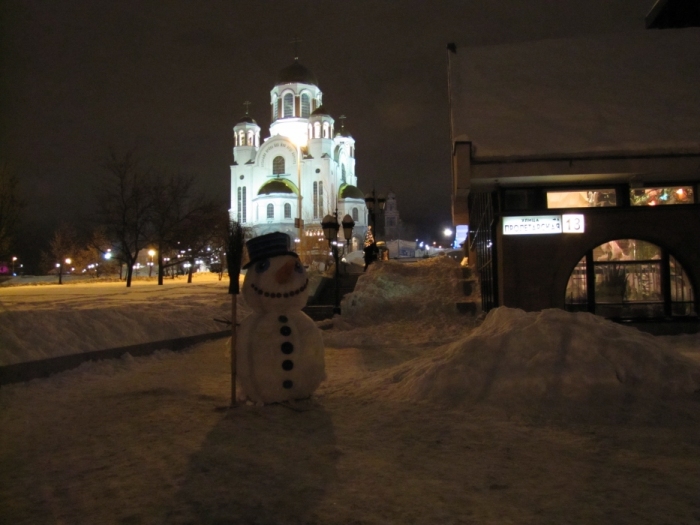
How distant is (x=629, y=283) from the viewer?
1484 cm

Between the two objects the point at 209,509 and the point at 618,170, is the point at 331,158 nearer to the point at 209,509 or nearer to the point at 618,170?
the point at 618,170

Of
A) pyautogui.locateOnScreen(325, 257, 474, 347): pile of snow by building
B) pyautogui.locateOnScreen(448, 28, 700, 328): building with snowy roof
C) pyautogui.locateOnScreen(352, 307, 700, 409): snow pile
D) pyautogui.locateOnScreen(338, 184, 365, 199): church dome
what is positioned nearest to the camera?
pyautogui.locateOnScreen(352, 307, 700, 409): snow pile

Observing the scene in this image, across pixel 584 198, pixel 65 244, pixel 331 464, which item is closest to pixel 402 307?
pixel 584 198

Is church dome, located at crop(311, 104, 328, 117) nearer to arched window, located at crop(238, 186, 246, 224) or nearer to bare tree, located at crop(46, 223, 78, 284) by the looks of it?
arched window, located at crop(238, 186, 246, 224)

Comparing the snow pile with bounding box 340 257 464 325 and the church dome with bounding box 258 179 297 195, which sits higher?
the church dome with bounding box 258 179 297 195

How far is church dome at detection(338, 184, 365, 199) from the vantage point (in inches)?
3189

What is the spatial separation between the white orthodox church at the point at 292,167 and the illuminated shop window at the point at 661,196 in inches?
2278

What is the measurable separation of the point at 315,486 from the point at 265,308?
2.81 m

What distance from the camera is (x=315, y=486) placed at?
4461 mm

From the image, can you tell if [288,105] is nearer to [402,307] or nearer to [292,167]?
[292,167]

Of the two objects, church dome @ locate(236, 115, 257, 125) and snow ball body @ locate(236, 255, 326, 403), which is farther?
church dome @ locate(236, 115, 257, 125)

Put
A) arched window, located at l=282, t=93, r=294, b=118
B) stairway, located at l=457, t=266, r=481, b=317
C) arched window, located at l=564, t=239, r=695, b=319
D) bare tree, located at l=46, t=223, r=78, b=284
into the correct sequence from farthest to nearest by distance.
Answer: arched window, located at l=282, t=93, r=294, b=118 → bare tree, located at l=46, t=223, r=78, b=284 → stairway, located at l=457, t=266, r=481, b=317 → arched window, located at l=564, t=239, r=695, b=319

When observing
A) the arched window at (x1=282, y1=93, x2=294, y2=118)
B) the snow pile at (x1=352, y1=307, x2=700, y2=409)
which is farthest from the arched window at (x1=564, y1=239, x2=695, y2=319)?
the arched window at (x1=282, y1=93, x2=294, y2=118)

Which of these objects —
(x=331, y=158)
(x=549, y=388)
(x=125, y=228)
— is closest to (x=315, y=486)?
(x=549, y=388)
